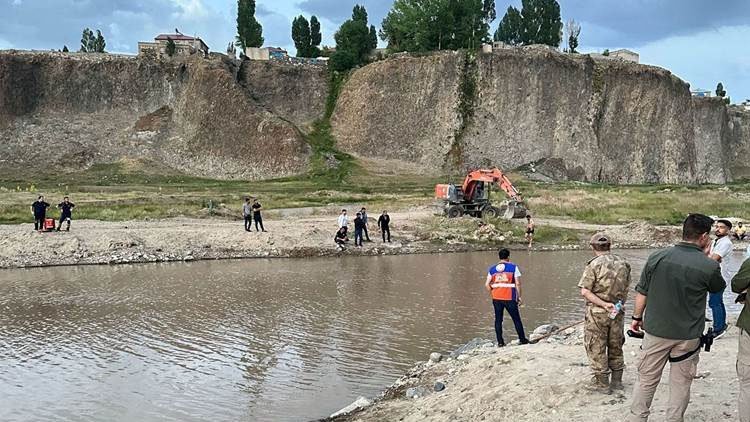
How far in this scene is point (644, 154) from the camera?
246 feet

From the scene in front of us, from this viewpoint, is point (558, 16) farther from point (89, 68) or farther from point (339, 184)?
point (89, 68)

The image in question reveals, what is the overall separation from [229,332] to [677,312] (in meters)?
9.61

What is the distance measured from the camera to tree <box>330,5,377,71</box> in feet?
249

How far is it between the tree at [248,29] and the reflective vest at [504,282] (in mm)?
78532

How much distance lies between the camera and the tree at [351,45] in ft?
249

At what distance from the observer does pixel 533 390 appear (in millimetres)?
7469

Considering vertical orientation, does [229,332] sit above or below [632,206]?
below

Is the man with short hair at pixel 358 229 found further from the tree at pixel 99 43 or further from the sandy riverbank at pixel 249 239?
the tree at pixel 99 43

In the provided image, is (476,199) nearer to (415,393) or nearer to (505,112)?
(415,393)

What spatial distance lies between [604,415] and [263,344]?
290 inches

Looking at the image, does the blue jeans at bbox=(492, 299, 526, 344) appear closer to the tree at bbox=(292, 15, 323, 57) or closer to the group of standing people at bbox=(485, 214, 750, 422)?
the group of standing people at bbox=(485, 214, 750, 422)

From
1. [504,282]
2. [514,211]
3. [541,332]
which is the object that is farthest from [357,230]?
[504,282]

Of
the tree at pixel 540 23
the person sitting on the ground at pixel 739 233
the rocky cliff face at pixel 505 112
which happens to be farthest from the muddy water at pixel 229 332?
the tree at pixel 540 23

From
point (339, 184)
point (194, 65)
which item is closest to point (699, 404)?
point (339, 184)
